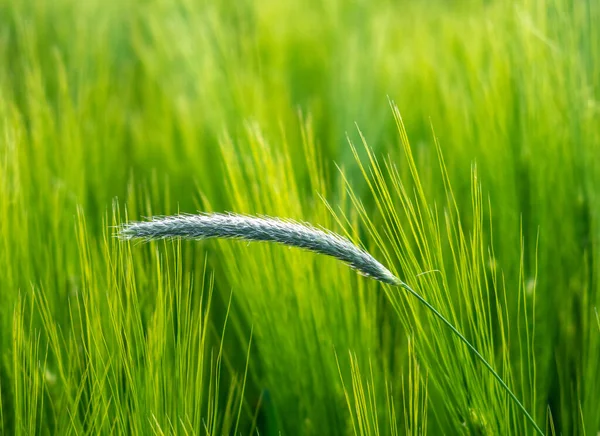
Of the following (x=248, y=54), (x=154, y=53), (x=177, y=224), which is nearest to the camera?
(x=177, y=224)

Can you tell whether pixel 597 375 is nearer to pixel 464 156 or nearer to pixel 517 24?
pixel 464 156

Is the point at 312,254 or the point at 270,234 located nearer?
the point at 270,234

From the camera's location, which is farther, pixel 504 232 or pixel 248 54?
pixel 248 54

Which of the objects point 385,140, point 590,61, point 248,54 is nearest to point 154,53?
point 248,54

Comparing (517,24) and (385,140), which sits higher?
(517,24)

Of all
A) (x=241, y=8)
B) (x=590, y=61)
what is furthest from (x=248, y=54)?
(x=590, y=61)

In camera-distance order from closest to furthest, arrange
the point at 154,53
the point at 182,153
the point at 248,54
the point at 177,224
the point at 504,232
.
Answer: the point at 177,224 < the point at 504,232 < the point at 182,153 < the point at 248,54 < the point at 154,53

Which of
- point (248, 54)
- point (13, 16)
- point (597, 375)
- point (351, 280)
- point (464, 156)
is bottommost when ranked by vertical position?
point (597, 375)
